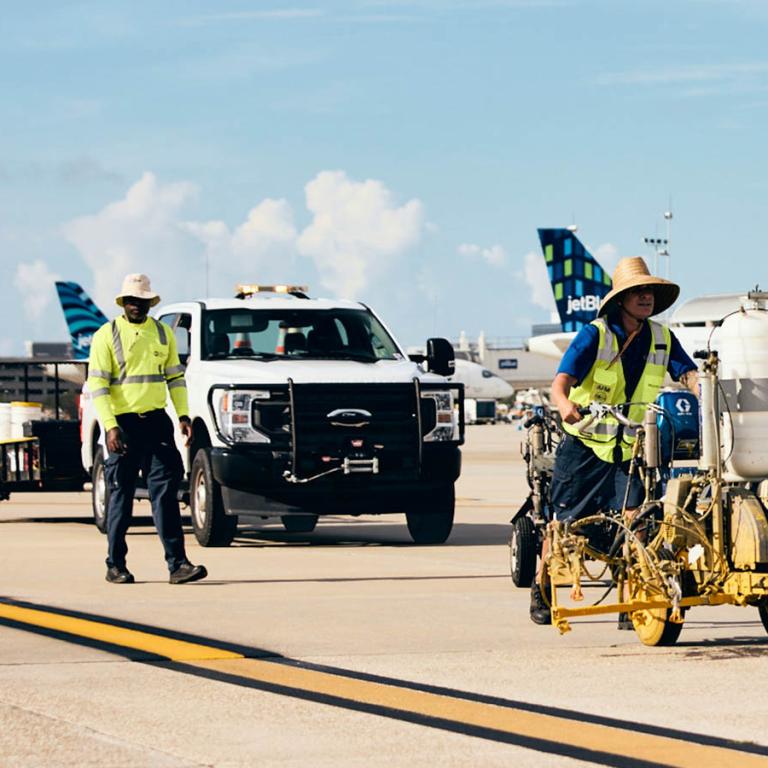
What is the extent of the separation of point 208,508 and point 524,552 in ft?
14.8

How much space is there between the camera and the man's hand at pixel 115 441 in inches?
491

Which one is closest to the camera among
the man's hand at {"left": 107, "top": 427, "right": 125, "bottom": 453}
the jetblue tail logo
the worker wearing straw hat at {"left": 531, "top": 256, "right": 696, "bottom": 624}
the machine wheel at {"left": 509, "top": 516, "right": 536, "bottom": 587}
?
the worker wearing straw hat at {"left": 531, "top": 256, "right": 696, "bottom": 624}

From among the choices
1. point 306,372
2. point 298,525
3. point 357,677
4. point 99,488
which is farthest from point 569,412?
point 298,525

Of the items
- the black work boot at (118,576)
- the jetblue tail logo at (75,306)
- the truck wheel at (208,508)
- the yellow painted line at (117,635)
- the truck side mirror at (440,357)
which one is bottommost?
the yellow painted line at (117,635)

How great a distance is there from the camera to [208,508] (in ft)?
52.4

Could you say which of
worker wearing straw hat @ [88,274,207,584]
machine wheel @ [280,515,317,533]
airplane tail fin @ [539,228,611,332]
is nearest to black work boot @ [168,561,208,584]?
worker wearing straw hat @ [88,274,207,584]

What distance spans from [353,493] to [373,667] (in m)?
7.42

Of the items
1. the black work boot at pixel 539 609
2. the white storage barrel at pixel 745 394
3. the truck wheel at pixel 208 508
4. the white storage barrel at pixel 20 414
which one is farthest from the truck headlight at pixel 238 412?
the white storage barrel at pixel 745 394

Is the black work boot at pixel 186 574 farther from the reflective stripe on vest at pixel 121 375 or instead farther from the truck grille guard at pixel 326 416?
the truck grille guard at pixel 326 416

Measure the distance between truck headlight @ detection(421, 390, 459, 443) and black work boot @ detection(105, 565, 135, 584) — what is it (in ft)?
13.6

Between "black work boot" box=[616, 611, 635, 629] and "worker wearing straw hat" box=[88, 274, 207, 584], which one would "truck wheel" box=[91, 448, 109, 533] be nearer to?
"worker wearing straw hat" box=[88, 274, 207, 584]

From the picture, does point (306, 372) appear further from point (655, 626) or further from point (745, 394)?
point (745, 394)

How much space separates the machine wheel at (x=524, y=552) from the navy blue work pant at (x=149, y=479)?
7.42ft

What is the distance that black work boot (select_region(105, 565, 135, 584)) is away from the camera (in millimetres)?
12609
